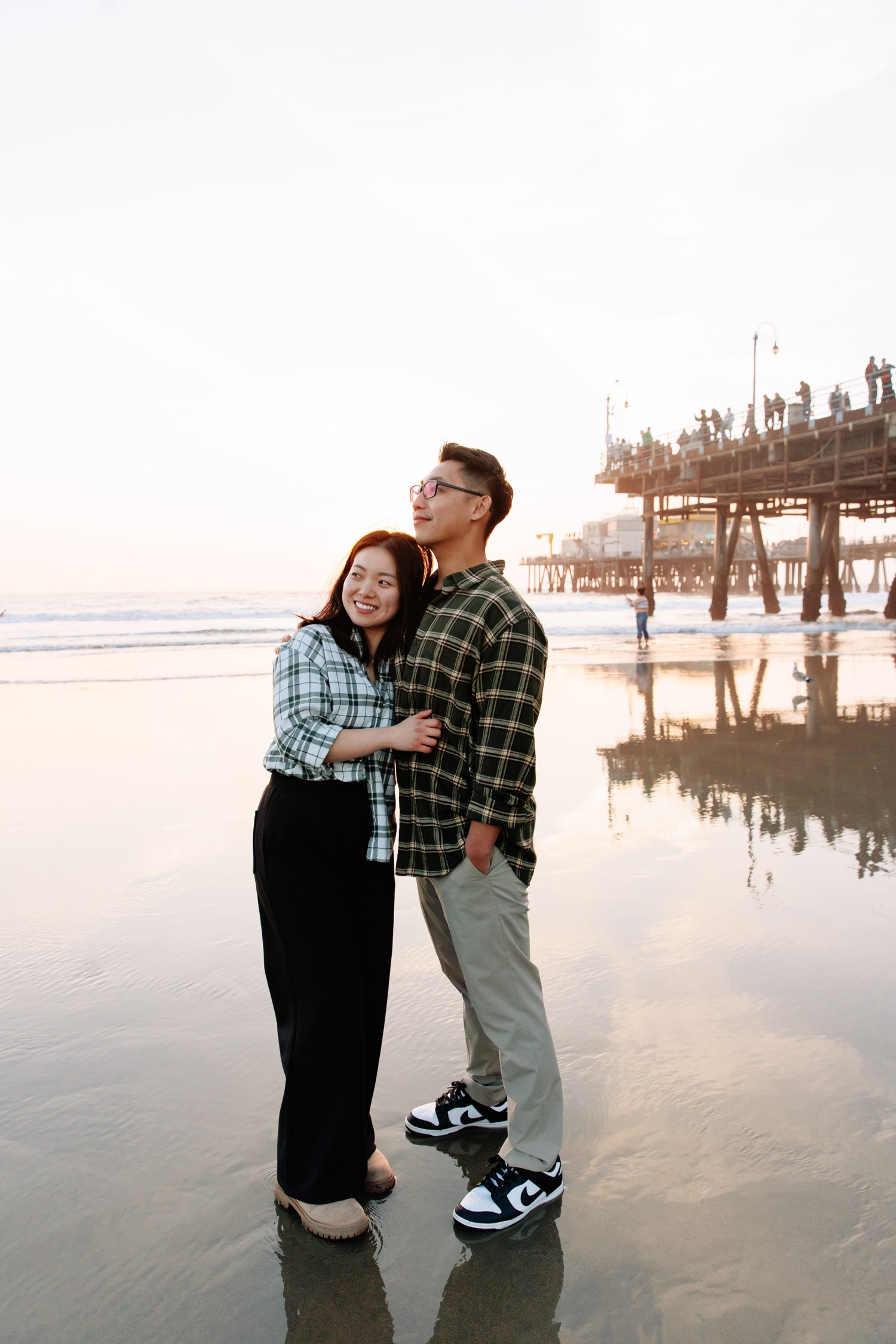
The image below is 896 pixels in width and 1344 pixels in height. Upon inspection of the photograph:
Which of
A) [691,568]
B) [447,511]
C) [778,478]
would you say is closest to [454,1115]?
[447,511]

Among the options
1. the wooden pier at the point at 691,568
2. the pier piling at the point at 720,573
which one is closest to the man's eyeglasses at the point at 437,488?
the pier piling at the point at 720,573

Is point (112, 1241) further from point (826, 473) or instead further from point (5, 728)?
point (826, 473)

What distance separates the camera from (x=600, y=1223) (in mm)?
2062

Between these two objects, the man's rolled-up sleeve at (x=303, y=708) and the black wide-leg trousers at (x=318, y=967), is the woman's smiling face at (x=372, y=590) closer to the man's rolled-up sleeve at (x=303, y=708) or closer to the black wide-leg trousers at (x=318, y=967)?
the man's rolled-up sleeve at (x=303, y=708)

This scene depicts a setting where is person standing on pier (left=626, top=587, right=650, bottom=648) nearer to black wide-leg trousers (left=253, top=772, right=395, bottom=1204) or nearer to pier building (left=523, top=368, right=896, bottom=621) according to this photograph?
pier building (left=523, top=368, right=896, bottom=621)

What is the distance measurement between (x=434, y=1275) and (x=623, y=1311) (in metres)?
0.40

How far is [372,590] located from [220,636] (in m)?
25.7

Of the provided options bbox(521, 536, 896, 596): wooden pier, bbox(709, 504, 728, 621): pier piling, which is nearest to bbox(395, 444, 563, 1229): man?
bbox(709, 504, 728, 621): pier piling

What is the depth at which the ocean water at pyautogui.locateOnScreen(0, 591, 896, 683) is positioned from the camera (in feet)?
56.0

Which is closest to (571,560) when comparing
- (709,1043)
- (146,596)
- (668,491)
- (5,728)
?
(146,596)

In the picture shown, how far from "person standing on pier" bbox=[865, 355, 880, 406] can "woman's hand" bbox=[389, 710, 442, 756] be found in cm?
A: 2419

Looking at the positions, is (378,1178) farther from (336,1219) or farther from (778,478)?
(778,478)

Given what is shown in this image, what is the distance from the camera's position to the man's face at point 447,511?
232 cm

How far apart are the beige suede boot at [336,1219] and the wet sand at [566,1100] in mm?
34
